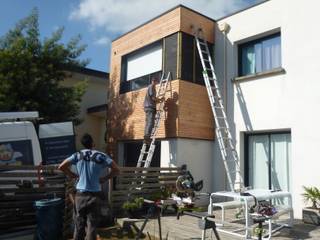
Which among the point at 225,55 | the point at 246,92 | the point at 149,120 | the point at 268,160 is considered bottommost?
the point at 268,160

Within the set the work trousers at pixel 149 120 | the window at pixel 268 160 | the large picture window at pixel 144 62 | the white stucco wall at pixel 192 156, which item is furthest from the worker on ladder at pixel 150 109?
the window at pixel 268 160

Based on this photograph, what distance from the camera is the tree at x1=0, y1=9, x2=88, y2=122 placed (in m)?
14.2

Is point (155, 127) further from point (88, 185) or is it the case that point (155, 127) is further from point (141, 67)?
point (88, 185)

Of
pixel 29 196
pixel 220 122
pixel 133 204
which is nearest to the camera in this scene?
pixel 29 196

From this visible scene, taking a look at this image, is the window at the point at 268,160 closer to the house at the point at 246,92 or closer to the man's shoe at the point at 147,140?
the house at the point at 246,92

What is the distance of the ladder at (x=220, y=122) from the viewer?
11367 millimetres

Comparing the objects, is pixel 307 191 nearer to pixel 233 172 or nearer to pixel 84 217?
pixel 233 172

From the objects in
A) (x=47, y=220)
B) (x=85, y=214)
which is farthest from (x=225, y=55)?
(x=85, y=214)

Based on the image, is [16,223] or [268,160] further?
[268,160]

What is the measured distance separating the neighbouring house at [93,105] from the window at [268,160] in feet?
27.9

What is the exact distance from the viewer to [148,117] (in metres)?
12.2

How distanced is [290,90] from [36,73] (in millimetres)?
9500

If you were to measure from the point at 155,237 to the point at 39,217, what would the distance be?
7.71ft

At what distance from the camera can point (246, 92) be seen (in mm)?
11922
